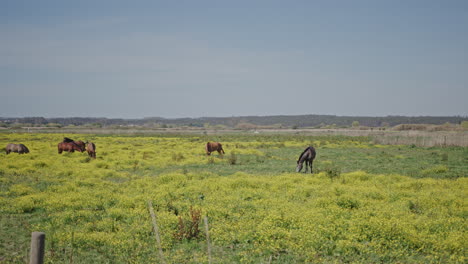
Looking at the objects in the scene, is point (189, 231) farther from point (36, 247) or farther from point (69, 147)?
point (69, 147)

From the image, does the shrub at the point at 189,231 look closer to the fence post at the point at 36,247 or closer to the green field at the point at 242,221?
the green field at the point at 242,221

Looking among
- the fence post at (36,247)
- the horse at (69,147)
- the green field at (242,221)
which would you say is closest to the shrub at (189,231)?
the green field at (242,221)

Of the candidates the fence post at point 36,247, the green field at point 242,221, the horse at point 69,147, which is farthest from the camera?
the horse at point 69,147

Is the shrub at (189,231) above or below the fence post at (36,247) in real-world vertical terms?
below

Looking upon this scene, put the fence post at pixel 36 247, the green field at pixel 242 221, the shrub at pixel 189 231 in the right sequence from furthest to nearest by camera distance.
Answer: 1. the shrub at pixel 189 231
2. the green field at pixel 242 221
3. the fence post at pixel 36 247

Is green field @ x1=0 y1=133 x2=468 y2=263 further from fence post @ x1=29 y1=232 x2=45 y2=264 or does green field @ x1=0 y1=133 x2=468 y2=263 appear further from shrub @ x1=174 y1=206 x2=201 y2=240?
fence post @ x1=29 y1=232 x2=45 y2=264

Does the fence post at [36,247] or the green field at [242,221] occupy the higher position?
the fence post at [36,247]

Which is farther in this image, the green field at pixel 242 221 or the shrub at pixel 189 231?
the shrub at pixel 189 231

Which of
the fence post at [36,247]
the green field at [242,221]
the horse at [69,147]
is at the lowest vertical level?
the green field at [242,221]

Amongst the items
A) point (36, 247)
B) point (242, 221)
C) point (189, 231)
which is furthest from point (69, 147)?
point (36, 247)

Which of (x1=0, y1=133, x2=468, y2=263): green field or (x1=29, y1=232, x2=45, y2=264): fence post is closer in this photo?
(x1=29, y1=232, x2=45, y2=264): fence post

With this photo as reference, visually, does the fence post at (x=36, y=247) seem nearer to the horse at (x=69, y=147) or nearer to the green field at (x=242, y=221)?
the green field at (x=242, y=221)

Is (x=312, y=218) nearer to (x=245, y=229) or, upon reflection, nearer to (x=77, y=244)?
(x=245, y=229)

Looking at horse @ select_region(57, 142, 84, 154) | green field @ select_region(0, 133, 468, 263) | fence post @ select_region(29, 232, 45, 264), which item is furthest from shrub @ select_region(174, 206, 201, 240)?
horse @ select_region(57, 142, 84, 154)
